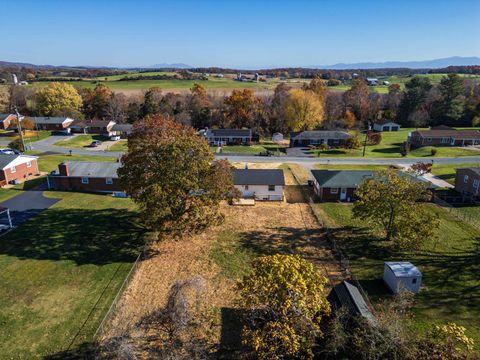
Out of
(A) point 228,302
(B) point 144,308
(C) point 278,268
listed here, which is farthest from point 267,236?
(C) point 278,268

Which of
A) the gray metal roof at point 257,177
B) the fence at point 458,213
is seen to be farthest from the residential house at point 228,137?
the fence at point 458,213

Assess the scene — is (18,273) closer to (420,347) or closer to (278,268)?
(278,268)

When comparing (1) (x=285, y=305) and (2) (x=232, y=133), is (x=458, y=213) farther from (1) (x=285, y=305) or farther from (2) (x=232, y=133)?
(2) (x=232, y=133)

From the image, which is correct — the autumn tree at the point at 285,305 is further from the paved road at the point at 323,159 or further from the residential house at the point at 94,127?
the residential house at the point at 94,127

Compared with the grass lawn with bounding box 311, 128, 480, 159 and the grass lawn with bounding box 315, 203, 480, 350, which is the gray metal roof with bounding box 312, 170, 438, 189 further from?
the grass lawn with bounding box 311, 128, 480, 159

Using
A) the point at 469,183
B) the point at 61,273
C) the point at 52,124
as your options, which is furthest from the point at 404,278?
the point at 52,124

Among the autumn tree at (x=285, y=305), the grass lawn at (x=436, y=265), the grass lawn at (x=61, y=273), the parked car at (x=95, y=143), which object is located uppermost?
the autumn tree at (x=285, y=305)
